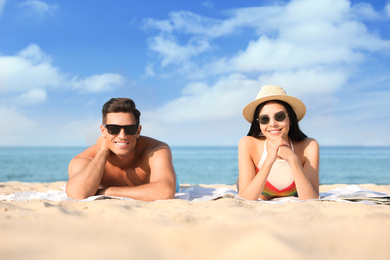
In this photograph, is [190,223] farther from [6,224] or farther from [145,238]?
[6,224]

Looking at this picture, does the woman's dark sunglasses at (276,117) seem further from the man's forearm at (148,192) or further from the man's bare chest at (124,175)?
the man's bare chest at (124,175)

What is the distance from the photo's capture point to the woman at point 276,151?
14.6 feet

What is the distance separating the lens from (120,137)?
181 inches

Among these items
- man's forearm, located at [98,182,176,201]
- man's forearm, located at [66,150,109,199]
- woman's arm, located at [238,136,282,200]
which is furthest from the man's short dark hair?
woman's arm, located at [238,136,282,200]

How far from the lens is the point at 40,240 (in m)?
2.22

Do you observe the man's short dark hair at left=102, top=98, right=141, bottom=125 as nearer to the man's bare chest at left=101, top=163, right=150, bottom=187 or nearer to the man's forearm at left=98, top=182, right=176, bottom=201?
the man's bare chest at left=101, top=163, right=150, bottom=187

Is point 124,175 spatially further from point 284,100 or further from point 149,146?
point 284,100

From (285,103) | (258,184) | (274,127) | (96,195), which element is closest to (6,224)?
(96,195)

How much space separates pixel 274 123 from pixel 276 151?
413 mm

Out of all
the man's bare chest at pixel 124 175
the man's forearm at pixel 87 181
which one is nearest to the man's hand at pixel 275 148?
the man's bare chest at pixel 124 175

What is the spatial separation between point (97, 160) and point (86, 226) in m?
2.15

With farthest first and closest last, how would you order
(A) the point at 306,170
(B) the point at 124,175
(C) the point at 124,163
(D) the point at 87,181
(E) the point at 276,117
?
(B) the point at 124,175, (C) the point at 124,163, (A) the point at 306,170, (E) the point at 276,117, (D) the point at 87,181

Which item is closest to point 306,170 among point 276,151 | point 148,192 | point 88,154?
point 276,151

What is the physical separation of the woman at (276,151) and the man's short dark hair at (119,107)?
5.24 ft
